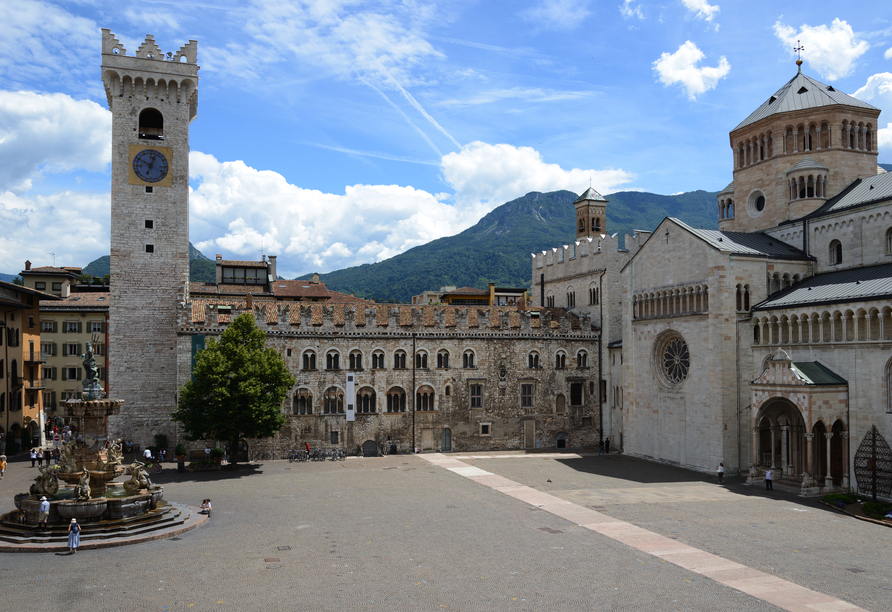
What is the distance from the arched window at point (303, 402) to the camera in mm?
53375

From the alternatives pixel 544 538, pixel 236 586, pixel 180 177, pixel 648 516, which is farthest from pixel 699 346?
pixel 180 177

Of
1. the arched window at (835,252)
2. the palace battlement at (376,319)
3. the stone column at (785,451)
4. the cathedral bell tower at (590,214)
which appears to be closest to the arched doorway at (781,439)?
the stone column at (785,451)

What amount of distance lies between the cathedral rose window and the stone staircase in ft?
115

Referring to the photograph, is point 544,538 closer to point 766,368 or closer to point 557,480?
point 557,480

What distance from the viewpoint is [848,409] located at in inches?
1474

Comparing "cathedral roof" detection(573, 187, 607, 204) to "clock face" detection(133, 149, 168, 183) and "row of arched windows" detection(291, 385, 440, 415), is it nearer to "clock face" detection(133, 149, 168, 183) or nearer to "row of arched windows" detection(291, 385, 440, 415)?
"row of arched windows" detection(291, 385, 440, 415)

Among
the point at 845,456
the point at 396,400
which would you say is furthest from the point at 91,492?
the point at 845,456

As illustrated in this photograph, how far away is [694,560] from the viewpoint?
80.8ft

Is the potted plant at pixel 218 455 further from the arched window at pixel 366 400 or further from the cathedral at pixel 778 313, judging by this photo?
the cathedral at pixel 778 313

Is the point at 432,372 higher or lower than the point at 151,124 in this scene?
lower

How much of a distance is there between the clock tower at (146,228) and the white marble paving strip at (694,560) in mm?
30869

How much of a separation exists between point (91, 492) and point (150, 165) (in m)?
33.0

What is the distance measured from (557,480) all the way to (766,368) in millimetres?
14900

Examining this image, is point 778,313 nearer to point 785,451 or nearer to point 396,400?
point 785,451
